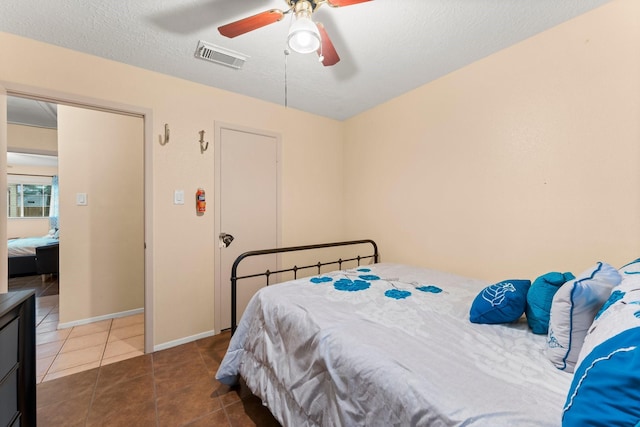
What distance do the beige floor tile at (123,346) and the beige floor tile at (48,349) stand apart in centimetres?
38

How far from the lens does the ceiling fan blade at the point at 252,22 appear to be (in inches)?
52.4

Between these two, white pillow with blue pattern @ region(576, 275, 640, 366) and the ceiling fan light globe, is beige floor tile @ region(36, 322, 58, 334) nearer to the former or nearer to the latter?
the ceiling fan light globe

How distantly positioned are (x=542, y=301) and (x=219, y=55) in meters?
2.55

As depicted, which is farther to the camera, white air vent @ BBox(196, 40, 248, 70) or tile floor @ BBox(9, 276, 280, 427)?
white air vent @ BBox(196, 40, 248, 70)

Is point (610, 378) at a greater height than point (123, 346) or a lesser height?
greater

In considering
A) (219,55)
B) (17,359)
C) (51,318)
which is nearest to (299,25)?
(219,55)

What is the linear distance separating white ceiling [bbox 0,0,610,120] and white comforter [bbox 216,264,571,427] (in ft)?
5.70

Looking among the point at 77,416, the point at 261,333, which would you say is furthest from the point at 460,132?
the point at 77,416

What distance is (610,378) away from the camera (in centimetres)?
55

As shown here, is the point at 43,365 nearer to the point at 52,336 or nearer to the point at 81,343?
the point at 81,343

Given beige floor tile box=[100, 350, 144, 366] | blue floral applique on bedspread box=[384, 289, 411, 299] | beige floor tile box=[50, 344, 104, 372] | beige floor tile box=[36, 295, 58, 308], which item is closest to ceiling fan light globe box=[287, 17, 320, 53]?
blue floral applique on bedspread box=[384, 289, 411, 299]

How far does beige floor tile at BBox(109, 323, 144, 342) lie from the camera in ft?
8.64

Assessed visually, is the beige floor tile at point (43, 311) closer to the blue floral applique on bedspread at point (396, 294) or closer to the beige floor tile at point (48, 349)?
the beige floor tile at point (48, 349)

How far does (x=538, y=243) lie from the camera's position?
1863 millimetres
